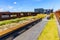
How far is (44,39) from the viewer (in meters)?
11.4

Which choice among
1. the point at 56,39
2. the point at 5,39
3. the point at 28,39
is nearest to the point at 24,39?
the point at 28,39

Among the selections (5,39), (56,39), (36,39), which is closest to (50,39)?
(56,39)

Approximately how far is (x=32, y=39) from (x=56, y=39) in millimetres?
2114

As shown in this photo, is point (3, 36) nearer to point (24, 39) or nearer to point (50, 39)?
point (24, 39)

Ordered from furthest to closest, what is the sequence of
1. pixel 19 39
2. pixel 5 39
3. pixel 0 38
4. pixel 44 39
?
1. pixel 44 39
2. pixel 19 39
3. pixel 5 39
4. pixel 0 38

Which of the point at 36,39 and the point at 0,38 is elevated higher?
the point at 0,38

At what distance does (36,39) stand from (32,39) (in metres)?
0.35

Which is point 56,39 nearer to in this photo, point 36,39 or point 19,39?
point 36,39

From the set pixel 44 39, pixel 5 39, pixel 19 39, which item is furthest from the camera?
pixel 44 39

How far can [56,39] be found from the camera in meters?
11.5

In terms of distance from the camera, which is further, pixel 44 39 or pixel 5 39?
pixel 44 39

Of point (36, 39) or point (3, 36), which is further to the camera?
point (36, 39)

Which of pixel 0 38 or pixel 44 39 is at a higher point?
pixel 0 38

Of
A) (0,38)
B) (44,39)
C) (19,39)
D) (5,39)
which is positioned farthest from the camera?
(44,39)
